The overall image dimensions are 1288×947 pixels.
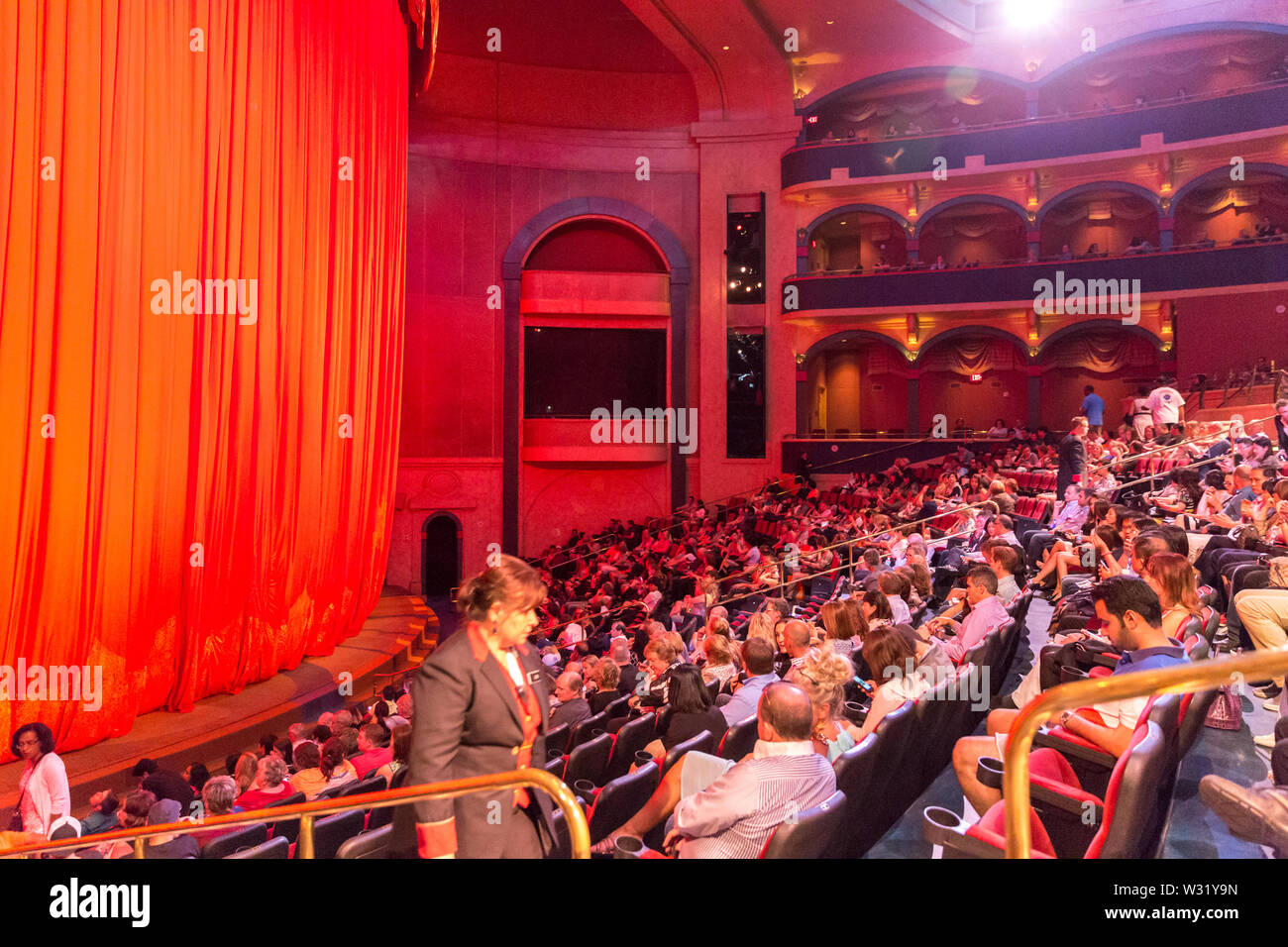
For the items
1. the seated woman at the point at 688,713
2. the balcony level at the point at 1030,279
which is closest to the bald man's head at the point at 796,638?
the seated woman at the point at 688,713

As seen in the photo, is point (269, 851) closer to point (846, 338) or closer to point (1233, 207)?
point (846, 338)

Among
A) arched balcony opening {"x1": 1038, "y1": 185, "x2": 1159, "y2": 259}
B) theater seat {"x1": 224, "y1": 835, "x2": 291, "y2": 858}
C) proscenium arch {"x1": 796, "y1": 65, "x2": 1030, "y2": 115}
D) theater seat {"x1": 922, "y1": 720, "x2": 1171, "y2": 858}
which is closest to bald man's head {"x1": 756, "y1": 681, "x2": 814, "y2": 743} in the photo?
theater seat {"x1": 922, "y1": 720, "x2": 1171, "y2": 858}

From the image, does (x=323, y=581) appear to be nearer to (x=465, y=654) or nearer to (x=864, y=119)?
(x=465, y=654)

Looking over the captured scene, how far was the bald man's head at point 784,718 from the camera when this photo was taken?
103 inches

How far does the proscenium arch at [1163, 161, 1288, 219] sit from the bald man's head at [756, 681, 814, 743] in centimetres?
1623

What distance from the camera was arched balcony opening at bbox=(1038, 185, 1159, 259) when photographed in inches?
703

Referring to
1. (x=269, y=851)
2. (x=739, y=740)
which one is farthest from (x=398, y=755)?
(x=739, y=740)

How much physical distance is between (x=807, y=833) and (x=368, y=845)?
4.82 feet

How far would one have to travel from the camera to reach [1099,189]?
16.5 meters

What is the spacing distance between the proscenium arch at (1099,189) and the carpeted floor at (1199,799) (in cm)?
1428

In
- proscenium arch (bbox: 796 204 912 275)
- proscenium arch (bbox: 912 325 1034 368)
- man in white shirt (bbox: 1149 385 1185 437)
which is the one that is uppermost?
proscenium arch (bbox: 796 204 912 275)

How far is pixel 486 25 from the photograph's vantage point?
51.2 feet

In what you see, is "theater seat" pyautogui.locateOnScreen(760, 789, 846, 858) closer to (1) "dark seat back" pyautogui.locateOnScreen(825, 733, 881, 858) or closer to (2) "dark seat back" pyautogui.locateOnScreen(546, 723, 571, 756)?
→ (1) "dark seat back" pyautogui.locateOnScreen(825, 733, 881, 858)
